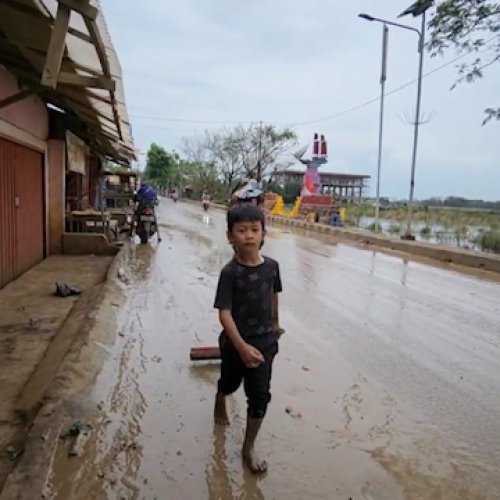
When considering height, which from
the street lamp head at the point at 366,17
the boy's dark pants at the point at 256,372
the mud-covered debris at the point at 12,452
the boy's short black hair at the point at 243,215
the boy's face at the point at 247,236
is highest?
the street lamp head at the point at 366,17

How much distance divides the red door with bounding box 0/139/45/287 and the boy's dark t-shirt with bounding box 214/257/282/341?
19.9 feet

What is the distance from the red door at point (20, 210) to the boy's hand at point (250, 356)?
6.20m

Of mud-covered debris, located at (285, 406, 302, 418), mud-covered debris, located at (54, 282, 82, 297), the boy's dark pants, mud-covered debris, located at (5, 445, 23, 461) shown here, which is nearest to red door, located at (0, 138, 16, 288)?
mud-covered debris, located at (54, 282, 82, 297)

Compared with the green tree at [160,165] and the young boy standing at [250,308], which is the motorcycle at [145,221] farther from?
the green tree at [160,165]

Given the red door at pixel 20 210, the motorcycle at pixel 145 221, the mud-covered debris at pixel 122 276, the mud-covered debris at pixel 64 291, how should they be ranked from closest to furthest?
the mud-covered debris at pixel 64 291
the red door at pixel 20 210
the mud-covered debris at pixel 122 276
the motorcycle at pixel 145 221

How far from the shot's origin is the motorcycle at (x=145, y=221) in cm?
1451

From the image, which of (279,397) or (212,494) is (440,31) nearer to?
(279,397)

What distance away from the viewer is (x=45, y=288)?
7.95m

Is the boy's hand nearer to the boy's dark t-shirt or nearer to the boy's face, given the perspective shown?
the boy's dark t-shirt

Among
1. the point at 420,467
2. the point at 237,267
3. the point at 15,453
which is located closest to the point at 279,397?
the point at 420,467

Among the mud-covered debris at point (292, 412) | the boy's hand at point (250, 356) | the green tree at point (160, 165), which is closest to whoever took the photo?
the boy's hand at point (250, 356)

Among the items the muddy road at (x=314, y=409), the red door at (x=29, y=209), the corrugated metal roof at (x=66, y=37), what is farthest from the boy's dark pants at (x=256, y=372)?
the red door at (x=29, y=209)

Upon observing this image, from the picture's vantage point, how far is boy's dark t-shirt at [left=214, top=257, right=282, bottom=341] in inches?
118

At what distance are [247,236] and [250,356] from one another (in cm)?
68
